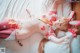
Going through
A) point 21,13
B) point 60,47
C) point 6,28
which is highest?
point 21,13

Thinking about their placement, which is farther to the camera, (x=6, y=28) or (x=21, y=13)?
(x=21, y=13)

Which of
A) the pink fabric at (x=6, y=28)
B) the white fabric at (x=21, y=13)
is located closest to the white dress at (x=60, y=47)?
the white fabric at (x=21, y=13)

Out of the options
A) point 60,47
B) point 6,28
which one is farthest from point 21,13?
point 60,47

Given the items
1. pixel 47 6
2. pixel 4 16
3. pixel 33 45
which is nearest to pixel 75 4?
pixel 47 6

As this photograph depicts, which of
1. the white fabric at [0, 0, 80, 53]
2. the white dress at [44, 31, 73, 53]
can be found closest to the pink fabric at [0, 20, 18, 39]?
the white fabric at [0, 0, 80, 53]

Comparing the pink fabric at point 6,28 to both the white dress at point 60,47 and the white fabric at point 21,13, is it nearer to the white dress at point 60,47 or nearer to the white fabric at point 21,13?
the white fabric at point 21,13

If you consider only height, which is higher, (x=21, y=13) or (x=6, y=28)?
(x=21, y=13)

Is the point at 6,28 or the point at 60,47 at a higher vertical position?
the point at 6,28

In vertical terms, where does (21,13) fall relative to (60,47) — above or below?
above

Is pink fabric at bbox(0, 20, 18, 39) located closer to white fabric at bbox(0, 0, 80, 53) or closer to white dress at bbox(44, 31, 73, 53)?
white fabric at bbox(0, 0, 80, 53)

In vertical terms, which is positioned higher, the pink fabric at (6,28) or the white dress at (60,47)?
the pink fabric at (6,28)

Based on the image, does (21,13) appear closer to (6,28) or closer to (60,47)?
(6,28)

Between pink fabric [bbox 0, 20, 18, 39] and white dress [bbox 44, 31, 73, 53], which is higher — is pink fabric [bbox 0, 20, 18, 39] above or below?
above

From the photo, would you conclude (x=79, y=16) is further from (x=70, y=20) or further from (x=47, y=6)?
(x=47, y=6)
